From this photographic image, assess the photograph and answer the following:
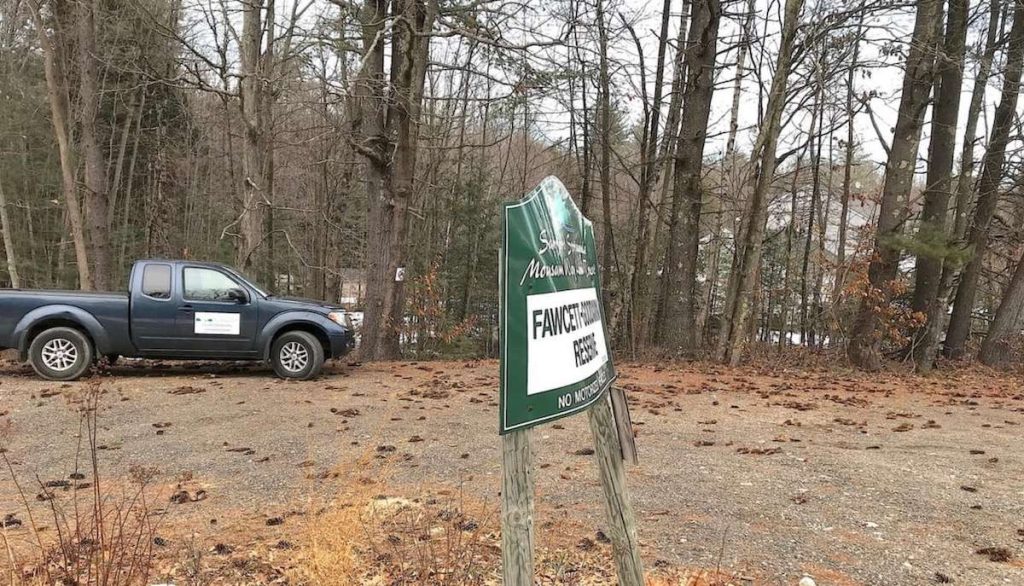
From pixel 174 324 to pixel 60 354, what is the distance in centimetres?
148

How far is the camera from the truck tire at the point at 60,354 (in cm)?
832

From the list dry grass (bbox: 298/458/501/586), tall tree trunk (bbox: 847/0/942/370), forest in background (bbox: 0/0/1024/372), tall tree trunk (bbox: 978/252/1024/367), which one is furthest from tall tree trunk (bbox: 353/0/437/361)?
tall tree trunk (bbox: 978/252/1024/367)

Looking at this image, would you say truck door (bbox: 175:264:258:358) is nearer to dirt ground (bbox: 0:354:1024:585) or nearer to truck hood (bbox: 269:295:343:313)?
truck hood (bbox: 269:295:343:313)

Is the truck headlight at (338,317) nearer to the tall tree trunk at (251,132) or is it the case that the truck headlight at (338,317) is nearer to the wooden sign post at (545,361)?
the tall tree trunk at (251,132)

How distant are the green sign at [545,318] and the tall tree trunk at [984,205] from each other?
15476mm

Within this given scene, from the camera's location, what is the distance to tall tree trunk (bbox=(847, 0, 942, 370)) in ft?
38.4

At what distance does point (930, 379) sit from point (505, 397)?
12.7 m

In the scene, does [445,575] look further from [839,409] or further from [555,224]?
[839,409]

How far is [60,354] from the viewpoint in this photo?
331 inches

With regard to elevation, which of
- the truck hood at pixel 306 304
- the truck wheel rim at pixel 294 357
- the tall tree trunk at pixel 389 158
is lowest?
Result: the truck wheel rim at pixel 294 357

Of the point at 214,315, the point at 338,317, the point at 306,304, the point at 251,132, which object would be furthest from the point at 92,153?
the point at 338,317

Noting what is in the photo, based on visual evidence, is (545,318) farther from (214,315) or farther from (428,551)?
(214,315)

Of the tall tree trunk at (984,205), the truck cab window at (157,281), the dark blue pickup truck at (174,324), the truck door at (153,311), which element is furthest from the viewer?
the tall tree trunk at (984,205)

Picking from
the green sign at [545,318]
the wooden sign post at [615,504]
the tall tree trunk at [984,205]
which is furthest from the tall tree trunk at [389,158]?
A: the tall tree trunk at [984,205]
